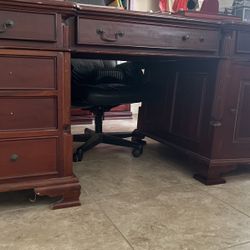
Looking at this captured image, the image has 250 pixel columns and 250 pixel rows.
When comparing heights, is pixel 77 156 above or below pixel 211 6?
below

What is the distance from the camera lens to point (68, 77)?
A: 1.09 meters

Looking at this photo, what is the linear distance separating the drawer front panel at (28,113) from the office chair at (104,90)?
574mm

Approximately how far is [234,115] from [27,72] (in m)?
0.95

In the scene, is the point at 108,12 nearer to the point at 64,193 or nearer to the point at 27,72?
the point at 27,72

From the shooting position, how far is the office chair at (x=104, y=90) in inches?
65.9

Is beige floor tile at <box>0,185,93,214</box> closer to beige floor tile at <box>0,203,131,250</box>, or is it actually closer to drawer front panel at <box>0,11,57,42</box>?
beige floor tile at <box>0,203,131,250</box>

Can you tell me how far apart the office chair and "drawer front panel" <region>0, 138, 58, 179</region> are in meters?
0.59

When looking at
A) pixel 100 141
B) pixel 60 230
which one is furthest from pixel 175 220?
pixel 100 141

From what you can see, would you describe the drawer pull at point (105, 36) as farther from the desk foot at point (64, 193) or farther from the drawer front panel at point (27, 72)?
the desk foot at point (64, 193)

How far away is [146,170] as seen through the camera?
159 centimetres

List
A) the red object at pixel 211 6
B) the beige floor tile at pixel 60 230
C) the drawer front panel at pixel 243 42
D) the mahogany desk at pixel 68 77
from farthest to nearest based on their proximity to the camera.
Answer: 1. the red object at pixel 211 6
2. the drawer front panel at pixel 243 42
3. the mahogany desk at pixel 68 77
4. the beige floor tile at pixel 60 230

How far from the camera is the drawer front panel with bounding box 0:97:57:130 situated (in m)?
1.02

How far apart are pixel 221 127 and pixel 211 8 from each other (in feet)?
1.92

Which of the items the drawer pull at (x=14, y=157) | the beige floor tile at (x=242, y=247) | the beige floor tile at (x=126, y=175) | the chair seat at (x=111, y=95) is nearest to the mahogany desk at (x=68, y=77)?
the drawer pull at (x=14, y=157)
